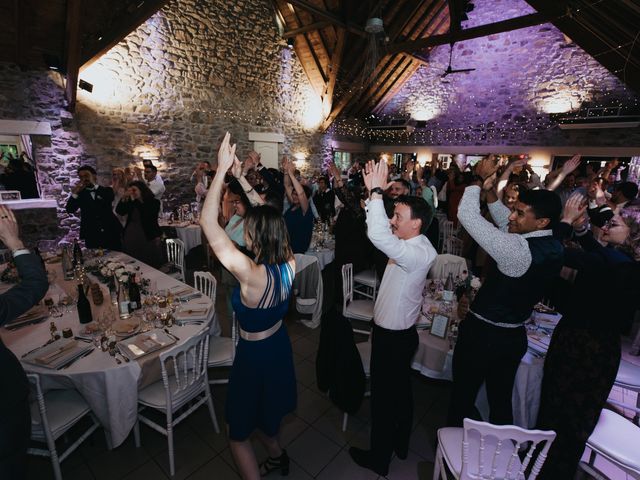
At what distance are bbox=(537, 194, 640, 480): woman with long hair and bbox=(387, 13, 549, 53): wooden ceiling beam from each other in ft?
22.9

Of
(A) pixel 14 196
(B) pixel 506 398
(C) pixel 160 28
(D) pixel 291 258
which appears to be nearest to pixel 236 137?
(C) pixel 160 28

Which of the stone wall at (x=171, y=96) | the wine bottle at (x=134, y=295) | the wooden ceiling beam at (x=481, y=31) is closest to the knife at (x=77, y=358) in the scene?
the wine bottle at (x=134, y=295)

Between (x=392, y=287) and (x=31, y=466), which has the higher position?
(x=392, y=287)

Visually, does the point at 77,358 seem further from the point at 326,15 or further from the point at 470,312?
the point at 326,15

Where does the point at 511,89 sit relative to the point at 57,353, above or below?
above

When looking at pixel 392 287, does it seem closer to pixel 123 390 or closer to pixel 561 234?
pixel 561 234

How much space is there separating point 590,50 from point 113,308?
10.1 m

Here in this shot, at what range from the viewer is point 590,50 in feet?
23.1

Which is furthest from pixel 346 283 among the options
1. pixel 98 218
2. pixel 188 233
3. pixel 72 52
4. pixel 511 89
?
pixel 511 89

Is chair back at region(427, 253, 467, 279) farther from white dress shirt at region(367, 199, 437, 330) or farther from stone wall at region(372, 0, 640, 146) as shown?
stone wall at region(372, 0, 640, 146)

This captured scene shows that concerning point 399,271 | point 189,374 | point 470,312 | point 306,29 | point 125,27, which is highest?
point 306,29

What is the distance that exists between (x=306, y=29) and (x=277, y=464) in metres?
10.2

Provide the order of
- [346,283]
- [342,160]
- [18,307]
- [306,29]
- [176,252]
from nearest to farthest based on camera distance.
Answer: [18,307], [346,283], [176,252], [306,29], [342,160]

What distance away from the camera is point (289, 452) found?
2.41 m
